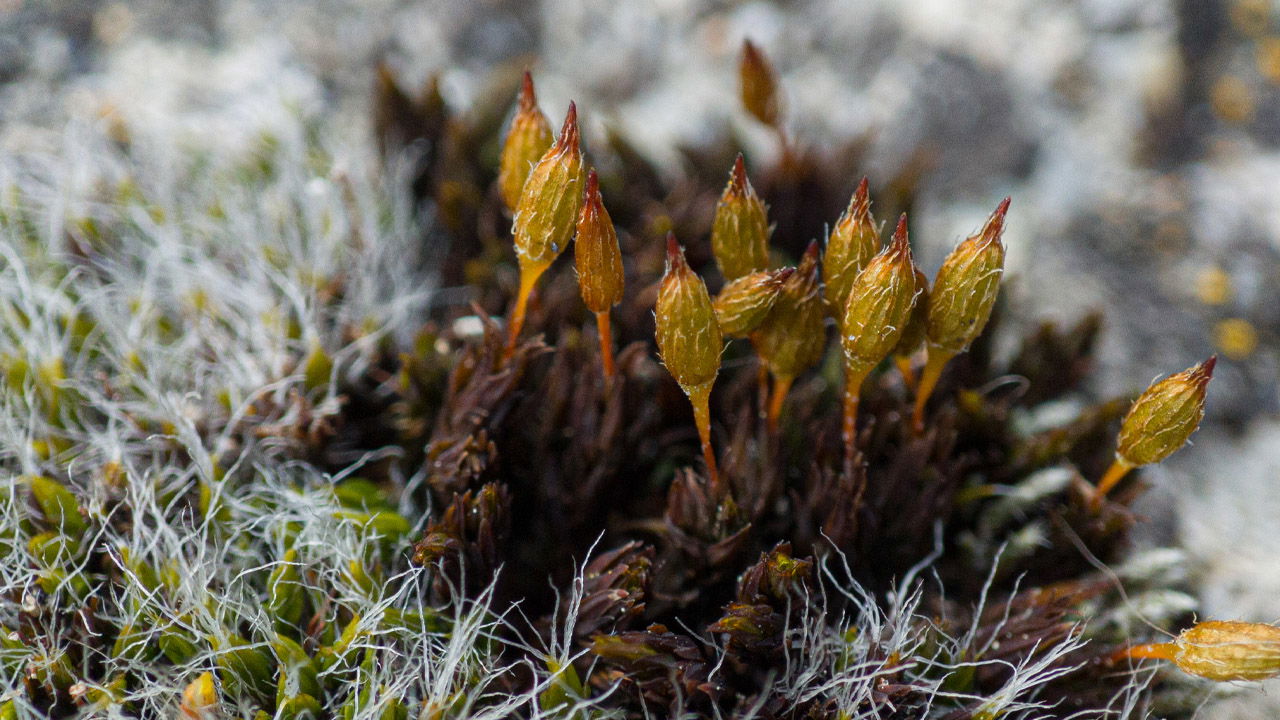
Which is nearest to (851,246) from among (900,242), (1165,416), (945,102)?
(900,242)

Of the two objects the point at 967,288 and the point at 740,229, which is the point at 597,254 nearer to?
the point at 740,229

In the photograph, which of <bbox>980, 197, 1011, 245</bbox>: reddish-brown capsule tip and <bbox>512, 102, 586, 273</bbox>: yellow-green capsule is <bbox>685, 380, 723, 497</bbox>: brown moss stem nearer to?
<bbox>512, 102, 586, 273</bbox>: yellow-green capsule

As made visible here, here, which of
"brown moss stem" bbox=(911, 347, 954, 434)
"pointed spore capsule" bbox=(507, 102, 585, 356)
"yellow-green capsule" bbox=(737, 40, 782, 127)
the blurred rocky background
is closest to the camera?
"pointed spore capsule" bbox=(507, 102, 585, 356)

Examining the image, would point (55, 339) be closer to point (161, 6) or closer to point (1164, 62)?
point (161, 6)

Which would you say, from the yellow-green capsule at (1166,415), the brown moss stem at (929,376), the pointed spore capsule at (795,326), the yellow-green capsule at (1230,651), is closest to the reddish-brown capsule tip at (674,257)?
the pointed spore capsule at (795,326)

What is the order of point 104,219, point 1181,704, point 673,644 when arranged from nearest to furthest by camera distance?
point 673,644
point 1181,704
point 104,219

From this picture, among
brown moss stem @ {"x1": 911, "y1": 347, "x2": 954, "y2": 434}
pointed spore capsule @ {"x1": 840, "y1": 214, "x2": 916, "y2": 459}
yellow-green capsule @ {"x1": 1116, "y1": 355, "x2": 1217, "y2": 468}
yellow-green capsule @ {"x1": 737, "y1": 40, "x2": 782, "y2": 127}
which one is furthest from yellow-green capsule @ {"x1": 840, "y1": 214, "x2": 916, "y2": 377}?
yellow-green capsule @ {"x1": 737, "y1": 40, "x2": 782, "y2": 127}

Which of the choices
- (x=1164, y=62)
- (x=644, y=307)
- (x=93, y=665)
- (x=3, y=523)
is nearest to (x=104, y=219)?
(x=3, y=523)
